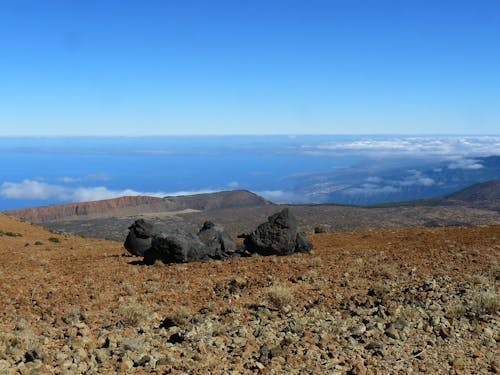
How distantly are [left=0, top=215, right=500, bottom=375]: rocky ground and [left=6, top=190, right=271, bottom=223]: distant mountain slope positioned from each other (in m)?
143

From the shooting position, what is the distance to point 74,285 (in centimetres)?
1412

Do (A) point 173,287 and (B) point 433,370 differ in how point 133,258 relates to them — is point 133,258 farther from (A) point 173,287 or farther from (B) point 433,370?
(B) point 433,370

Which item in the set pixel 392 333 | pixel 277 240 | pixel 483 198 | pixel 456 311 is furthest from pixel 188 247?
pixel 483 198

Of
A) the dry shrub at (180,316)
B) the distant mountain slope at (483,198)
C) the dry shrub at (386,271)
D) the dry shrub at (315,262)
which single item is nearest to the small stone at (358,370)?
the dry shrub at (180,316)

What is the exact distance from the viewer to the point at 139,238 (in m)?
23.7

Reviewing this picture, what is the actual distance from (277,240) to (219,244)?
2.78 m

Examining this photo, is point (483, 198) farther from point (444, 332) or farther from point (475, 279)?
point (444, 332)

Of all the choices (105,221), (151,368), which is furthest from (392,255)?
(105,221)

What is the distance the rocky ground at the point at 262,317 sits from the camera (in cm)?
758

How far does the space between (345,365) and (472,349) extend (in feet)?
8.92

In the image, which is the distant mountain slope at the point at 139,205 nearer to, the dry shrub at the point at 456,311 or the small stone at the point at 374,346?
the dry shrub at the point at 456,311

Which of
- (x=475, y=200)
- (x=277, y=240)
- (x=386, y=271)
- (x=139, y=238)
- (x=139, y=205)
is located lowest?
(x=139, y=205)

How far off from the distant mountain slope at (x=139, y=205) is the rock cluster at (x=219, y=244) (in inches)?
5372

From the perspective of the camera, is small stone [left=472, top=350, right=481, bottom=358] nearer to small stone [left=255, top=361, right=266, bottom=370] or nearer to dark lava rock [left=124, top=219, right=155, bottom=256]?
small stone [left=255, top=361, right=266, bottom=370]
